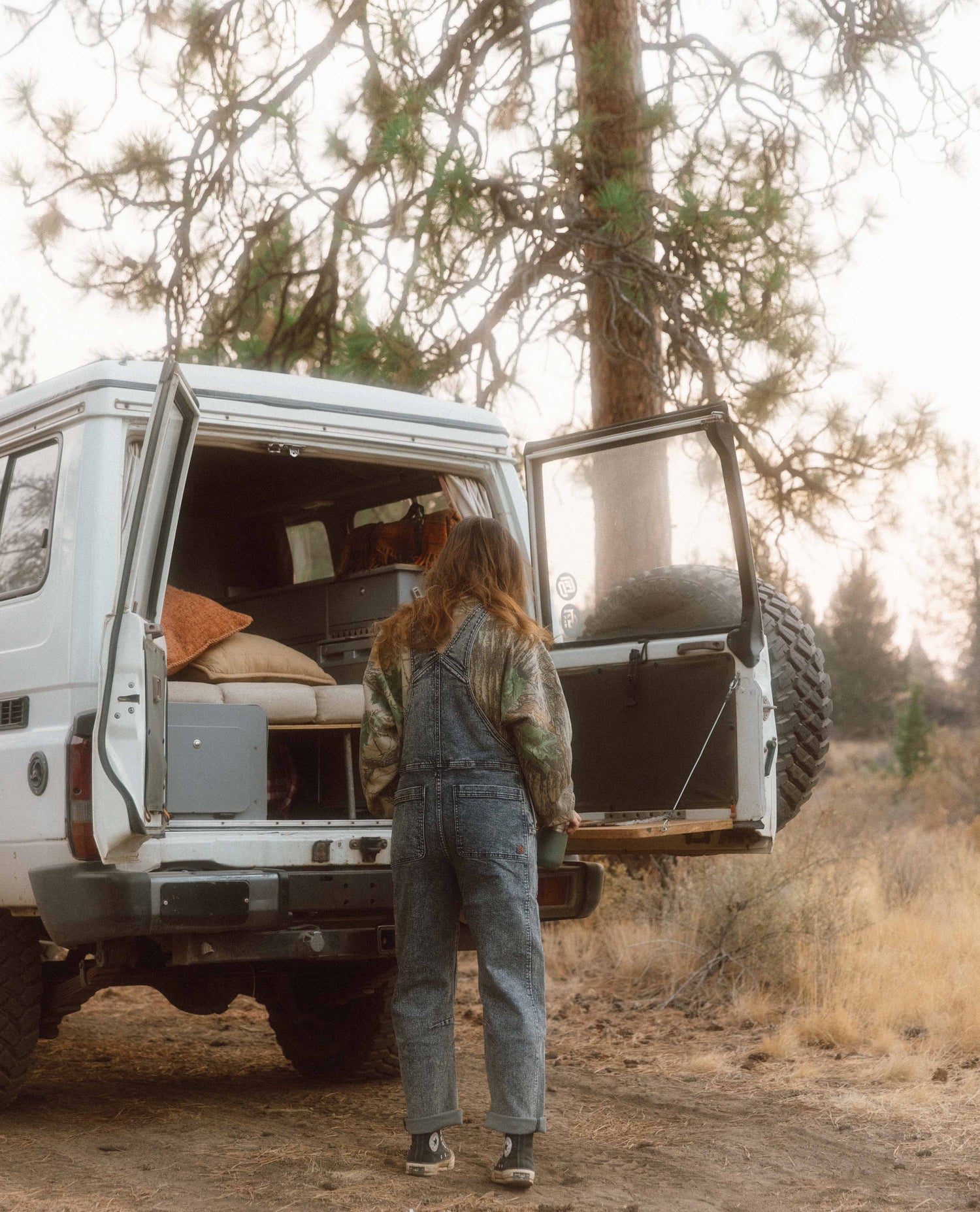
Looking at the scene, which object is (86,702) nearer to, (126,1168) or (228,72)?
(126,1168)

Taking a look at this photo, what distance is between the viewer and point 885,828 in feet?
43.1

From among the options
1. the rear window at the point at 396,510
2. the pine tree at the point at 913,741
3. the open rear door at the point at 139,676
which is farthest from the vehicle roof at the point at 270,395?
the pine tree at the point at 913,741

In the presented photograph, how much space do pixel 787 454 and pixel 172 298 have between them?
390 cm

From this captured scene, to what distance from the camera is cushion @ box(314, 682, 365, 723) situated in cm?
554

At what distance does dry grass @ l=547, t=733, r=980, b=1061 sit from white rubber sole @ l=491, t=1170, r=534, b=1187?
7.21ft

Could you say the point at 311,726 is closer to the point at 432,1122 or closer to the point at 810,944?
the point at 432,1122

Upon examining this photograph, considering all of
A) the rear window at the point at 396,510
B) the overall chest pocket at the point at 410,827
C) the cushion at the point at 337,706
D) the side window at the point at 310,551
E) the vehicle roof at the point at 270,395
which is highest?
the vehicle roof at the point at 270,395

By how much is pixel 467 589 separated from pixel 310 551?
2.74 metres

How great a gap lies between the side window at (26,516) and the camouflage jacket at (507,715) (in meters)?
1.21

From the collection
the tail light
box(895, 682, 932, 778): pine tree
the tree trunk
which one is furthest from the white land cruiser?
box(895, 682, 932, 778): pine tree

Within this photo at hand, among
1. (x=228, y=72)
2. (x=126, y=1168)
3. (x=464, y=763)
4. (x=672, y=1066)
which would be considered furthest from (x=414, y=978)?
(x=228, y=72)

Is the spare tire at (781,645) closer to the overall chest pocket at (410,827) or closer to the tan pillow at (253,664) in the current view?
the tan pillow at (253,664)

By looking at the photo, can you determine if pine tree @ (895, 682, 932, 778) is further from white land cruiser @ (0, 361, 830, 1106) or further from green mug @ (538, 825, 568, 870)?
green mug @ (538, 825, 568, 870)

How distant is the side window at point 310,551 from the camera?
693cm
